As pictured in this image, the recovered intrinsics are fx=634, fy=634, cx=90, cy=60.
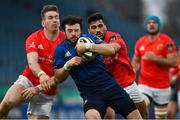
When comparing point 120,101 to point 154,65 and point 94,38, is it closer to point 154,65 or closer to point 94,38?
point 94,38

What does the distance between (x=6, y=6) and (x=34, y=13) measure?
4.72 feet

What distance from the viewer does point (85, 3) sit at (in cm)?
2653

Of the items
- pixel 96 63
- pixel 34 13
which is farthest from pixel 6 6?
pixel 96 63

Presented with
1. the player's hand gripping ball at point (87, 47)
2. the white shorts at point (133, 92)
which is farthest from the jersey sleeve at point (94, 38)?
the white shorts at point (133, 92)

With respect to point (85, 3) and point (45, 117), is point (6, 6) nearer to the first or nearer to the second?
point (85, 3)

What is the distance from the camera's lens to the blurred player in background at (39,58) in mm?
9664

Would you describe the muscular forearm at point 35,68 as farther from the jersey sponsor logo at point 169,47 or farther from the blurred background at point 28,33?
the blurred background at point 28,33

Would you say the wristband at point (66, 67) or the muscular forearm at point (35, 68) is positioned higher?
the wristband at point (66, 67)

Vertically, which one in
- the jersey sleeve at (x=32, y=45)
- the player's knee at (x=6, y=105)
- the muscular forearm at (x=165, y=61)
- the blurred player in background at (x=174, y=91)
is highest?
the jersey sleeve at (x=32, y=45)

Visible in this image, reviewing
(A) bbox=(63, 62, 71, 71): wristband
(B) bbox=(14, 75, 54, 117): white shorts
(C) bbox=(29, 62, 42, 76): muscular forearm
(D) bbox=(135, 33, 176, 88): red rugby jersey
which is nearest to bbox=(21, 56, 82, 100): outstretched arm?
(A) bbox=(63, 62, 71, 71): wristband

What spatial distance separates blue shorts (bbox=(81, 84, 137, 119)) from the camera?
27.8 feet

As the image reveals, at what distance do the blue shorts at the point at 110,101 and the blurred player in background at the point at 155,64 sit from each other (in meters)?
3.99

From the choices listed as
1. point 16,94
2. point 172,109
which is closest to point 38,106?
point 16,94

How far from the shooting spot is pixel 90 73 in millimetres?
8484
